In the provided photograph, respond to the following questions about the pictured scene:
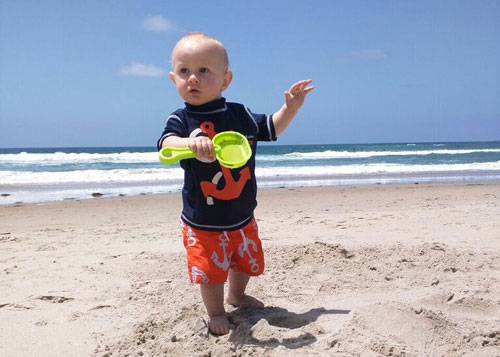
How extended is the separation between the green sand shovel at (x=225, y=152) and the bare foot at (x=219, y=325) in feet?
2.77

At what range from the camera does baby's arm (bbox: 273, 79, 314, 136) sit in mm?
2689

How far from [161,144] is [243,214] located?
0.57m

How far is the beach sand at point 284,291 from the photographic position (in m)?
2.17

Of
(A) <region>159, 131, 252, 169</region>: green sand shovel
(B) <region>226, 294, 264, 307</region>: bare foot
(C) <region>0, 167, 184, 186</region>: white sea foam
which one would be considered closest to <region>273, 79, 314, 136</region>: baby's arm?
(A) <region>159, 131, 252, 169</region>: green sand shovel

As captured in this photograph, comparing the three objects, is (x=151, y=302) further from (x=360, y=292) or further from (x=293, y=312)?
(x=360, y=292)

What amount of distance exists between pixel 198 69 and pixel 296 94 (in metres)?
0.64

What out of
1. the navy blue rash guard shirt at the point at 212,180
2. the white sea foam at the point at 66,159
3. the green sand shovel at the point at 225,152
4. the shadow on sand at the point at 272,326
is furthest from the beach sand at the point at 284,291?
the white sea foam at the point at 66,159

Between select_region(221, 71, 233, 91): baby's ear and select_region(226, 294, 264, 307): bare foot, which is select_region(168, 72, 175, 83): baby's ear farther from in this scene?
select_region(226, 294, 264, 307): bare foot

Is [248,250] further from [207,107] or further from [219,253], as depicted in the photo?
[207,107]

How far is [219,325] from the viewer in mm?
2369

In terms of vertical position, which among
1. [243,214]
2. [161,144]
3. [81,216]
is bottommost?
[81,216]

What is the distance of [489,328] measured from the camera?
2.26m

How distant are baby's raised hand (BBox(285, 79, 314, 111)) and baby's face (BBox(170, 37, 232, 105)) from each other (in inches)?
17.3

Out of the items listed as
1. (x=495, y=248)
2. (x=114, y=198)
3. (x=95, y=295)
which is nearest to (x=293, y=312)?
(x=95, y=295)
